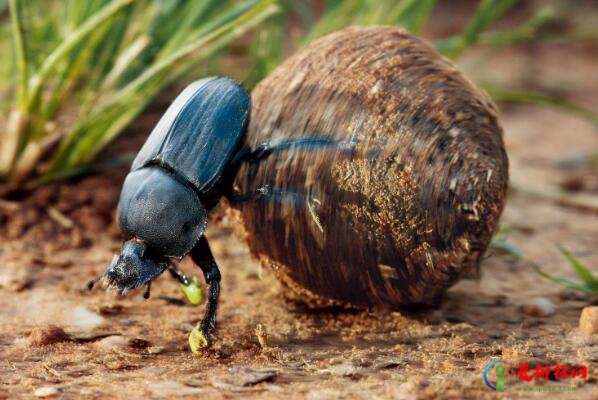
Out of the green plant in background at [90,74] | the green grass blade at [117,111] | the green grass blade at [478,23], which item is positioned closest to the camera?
the green grass blade at [117,111]

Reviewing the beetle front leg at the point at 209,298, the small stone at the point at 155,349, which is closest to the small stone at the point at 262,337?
the beetle front leg at the point at 209,298

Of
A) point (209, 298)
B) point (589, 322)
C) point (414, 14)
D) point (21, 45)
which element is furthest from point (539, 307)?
point (21, 45)

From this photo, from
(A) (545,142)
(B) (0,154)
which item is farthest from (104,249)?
(A) (545,142)

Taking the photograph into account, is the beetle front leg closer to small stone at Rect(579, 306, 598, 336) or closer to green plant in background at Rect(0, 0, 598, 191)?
green plant in background at Rect(0, 0, 598, 191)

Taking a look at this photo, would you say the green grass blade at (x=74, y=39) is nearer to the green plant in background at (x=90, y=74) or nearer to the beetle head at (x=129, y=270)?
the green plant in background at (x=90, y=74)

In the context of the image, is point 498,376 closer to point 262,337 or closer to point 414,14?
point 262,337

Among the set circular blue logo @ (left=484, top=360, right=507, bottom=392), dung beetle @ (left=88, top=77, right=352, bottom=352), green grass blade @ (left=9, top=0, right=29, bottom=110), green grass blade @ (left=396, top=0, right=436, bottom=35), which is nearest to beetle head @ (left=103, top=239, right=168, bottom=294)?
dung beetle @ (left=88, top=77, right=352, bottom=352)
